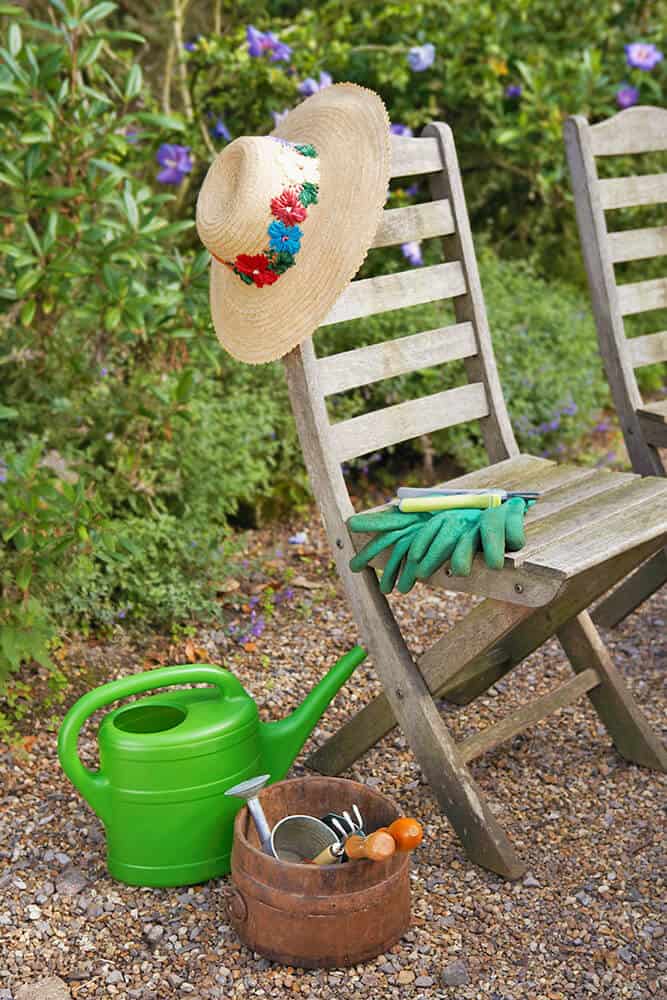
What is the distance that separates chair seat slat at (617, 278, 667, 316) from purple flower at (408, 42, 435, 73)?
2003mm

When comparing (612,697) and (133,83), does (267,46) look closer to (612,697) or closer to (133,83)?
(133,83)

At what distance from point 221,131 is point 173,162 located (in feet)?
1.52

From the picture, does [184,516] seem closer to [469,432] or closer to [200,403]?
[200,403]

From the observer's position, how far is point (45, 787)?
284cm

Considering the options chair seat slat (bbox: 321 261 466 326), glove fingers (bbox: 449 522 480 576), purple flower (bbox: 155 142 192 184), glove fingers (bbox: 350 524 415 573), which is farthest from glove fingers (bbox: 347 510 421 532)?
purple flower (bbox: 155 142 192 184)

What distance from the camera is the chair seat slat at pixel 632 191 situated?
3152mm

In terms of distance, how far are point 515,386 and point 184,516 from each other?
1547mm

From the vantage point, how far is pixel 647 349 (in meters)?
3.22

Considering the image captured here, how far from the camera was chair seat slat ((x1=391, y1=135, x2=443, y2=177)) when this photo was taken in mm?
2709

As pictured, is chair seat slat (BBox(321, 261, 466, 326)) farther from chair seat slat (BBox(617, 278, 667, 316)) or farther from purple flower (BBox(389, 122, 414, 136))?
purple flower (BBox(389, 122, 414, 136))

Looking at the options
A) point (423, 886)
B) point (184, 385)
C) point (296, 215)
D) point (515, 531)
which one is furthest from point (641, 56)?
point (423, 886)

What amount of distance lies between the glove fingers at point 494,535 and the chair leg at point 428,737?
340 millimetres

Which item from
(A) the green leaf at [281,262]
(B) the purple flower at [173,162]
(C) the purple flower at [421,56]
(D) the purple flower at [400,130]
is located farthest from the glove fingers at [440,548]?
(C) the purple flower at [421,56]

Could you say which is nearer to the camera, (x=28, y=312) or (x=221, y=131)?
(x=28, y=312)
